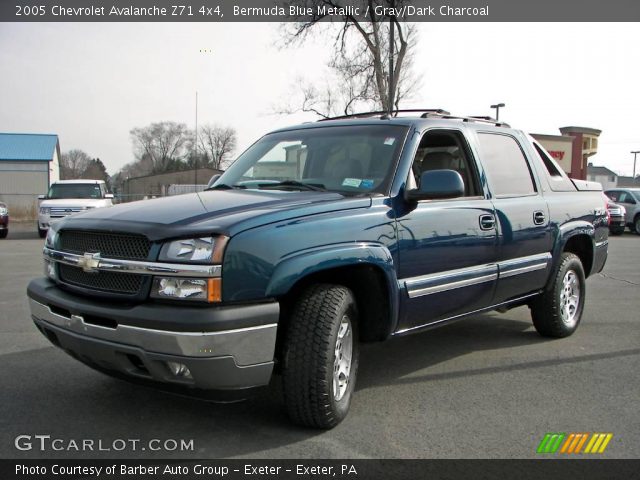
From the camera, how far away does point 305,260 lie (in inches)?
123

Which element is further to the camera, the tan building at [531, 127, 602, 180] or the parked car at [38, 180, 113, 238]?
the tan building at [531, 127, 602, 180]

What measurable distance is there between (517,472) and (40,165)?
146ft

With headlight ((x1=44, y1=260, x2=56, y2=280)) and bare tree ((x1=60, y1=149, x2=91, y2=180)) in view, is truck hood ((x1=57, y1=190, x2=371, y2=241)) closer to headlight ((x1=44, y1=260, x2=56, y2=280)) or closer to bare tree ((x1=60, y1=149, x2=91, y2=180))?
headlight ((x1=44, y1=260, x2=56, y2=280))

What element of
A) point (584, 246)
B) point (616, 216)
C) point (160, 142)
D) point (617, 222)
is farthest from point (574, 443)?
point (160, 142)

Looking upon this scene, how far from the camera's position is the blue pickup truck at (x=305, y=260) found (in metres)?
2.93

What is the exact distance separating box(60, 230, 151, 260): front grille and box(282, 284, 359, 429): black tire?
0.90 metres

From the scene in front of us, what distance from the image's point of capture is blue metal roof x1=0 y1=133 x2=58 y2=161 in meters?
41.7

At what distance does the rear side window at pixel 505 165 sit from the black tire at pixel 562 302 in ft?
2.88

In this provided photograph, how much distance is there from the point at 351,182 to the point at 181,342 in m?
1.70

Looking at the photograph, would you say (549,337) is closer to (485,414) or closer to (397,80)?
(485,414)

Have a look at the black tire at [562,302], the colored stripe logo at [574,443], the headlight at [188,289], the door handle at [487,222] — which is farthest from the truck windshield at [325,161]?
the black tire at [562,302]

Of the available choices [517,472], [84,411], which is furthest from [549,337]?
[84,411]

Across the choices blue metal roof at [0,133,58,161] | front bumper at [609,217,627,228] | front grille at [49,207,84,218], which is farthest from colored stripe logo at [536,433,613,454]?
blue metal roof at [0,133,58,161]

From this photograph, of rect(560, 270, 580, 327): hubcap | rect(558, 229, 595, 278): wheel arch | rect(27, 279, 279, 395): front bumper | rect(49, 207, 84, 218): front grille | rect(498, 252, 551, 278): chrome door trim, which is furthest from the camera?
rect(49, 207, 84, 218): front grille
